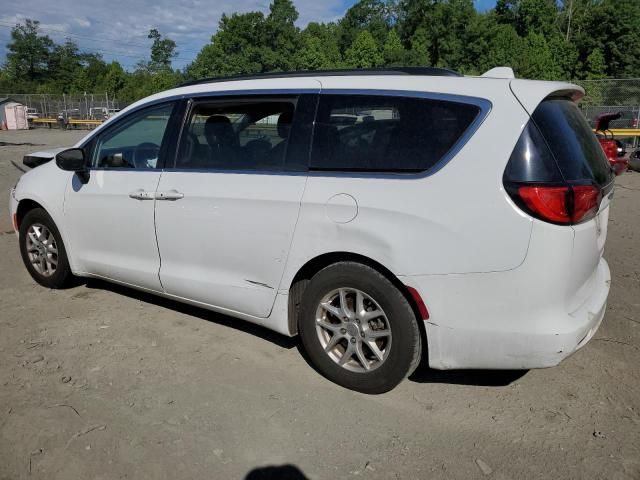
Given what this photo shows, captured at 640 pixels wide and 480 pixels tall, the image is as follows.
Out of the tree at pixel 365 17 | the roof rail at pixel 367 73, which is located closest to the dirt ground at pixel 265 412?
the roof rail at pixel 367 73

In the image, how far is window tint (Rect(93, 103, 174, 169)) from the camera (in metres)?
3.98

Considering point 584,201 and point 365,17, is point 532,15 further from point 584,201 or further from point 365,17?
point 584,201

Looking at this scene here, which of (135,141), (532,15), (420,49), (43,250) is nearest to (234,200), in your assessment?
(135,141)

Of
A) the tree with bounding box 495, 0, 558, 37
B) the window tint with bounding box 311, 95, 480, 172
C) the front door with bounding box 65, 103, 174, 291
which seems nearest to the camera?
the window tint with bounding box 311, 95, 480, 172

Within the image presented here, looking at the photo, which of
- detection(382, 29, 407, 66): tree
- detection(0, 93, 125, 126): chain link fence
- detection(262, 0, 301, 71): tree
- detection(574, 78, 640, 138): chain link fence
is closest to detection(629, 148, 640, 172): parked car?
detection(574, 78, 640, 138): chain link fence

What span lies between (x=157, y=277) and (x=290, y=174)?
139 centimetres

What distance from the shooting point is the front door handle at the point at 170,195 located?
363cm

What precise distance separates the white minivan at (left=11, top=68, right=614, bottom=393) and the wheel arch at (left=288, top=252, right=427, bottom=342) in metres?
0.01

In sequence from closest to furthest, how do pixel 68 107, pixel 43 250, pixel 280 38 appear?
pixel 43 250 → pixel 68 107 → pixel 280 38

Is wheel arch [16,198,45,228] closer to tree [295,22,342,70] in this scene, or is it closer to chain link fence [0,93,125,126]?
chain link fence [0,93,125,126]

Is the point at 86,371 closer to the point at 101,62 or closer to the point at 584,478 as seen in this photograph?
the point at 584,478

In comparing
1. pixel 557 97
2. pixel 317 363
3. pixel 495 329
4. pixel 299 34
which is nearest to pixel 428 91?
pixel 557 97

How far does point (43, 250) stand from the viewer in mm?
4754

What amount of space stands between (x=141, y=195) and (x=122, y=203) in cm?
24
